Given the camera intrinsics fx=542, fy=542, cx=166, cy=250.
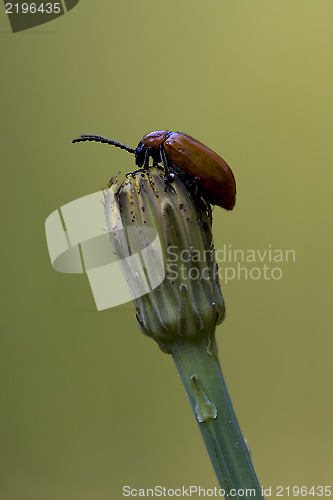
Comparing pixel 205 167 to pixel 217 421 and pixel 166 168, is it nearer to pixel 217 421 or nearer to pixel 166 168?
pixel 166 168

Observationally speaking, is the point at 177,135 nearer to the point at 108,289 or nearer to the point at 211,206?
the point at 211,206

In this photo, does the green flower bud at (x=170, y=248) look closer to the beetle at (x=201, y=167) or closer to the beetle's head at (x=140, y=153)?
the beetle at (x=201, y=167)

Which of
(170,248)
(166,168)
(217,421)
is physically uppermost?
(166,168)

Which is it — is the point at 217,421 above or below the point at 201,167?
below

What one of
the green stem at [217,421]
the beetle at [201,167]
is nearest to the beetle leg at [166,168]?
the beetle at [201,167]

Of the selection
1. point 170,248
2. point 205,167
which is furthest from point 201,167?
point 170,248

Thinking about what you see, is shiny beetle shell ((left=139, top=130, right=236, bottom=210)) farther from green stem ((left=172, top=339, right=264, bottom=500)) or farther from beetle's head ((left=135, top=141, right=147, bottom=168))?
green stem ((left=172, top=339, right=264, bottom=500))
